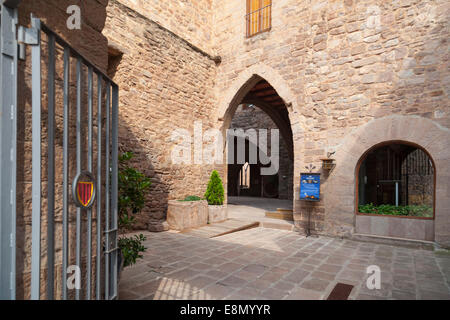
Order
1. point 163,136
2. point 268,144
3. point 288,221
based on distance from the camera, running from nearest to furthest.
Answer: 1. point 163,136
2. point 288,221
3. point 268,144

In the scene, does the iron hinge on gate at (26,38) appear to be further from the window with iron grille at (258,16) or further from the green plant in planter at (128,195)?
the window with iron grille at (258,16)

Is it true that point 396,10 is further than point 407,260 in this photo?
Yes

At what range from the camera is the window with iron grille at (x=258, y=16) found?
688 cm

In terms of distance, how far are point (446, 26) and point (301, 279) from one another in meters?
4.89

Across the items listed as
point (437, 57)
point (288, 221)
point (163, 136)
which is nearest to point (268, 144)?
point (288, 221)

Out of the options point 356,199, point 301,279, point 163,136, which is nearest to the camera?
point 301,279

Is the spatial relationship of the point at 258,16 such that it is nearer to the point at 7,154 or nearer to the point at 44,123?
the point at 44,123

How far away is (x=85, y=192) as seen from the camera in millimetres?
1680

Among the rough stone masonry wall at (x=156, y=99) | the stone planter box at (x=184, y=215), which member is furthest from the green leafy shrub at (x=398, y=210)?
the rough stone masonry wall at (x=156, y=99)

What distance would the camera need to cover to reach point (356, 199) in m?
5.33

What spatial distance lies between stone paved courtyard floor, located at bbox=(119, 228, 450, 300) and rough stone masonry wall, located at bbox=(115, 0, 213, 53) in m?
5.19

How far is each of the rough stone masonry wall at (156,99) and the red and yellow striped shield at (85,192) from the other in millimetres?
3954

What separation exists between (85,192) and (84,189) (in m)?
0.02

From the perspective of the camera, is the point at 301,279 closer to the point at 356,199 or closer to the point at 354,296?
the point at 354,296
